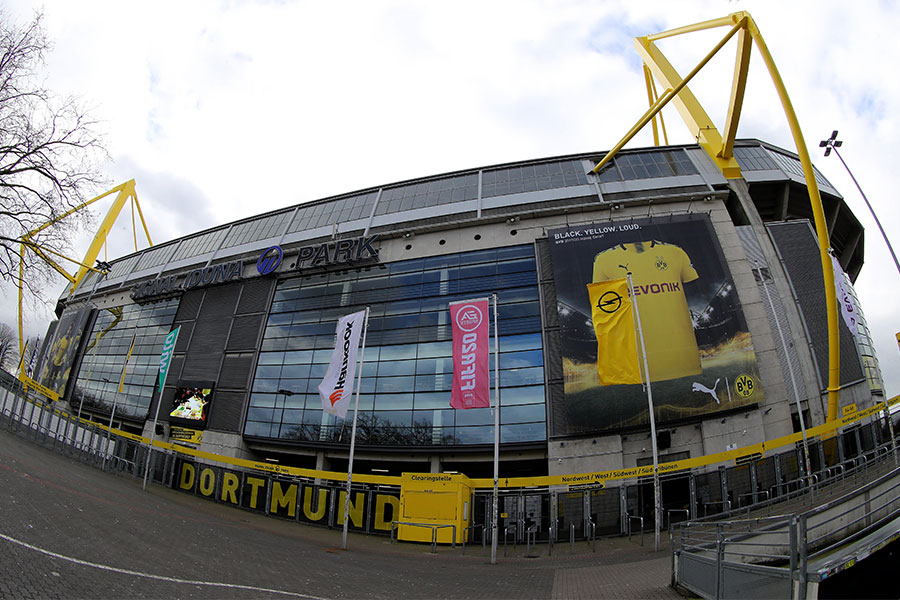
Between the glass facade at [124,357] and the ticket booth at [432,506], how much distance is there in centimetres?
2921

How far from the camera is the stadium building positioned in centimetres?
2245

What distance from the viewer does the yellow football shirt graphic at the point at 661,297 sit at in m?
22.4

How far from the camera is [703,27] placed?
29.3m

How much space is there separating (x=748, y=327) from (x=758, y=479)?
834 cm

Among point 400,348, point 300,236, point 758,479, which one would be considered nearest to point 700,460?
point 758,479

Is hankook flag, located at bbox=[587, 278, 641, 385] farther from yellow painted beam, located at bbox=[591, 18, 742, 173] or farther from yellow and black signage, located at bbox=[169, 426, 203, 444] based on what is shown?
yellow and black signage, located at bbox=[169, 426, 203, 444]

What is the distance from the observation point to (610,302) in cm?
1692

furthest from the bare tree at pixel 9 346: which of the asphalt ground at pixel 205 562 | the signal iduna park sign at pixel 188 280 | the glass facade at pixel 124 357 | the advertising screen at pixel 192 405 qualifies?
the asphalt ground at pixel 205 562

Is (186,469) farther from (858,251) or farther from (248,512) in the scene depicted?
(858,251)

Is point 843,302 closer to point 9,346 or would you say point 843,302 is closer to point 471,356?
point 471,356

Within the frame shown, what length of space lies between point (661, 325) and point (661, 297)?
173 cm

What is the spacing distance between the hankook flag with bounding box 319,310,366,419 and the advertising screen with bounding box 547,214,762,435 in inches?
449

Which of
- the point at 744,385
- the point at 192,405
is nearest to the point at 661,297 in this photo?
the point at 744,385

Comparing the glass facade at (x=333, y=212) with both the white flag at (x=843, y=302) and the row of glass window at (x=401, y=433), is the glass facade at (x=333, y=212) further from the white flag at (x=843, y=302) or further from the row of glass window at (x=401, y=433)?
the white flag at (x=843, y=302)
